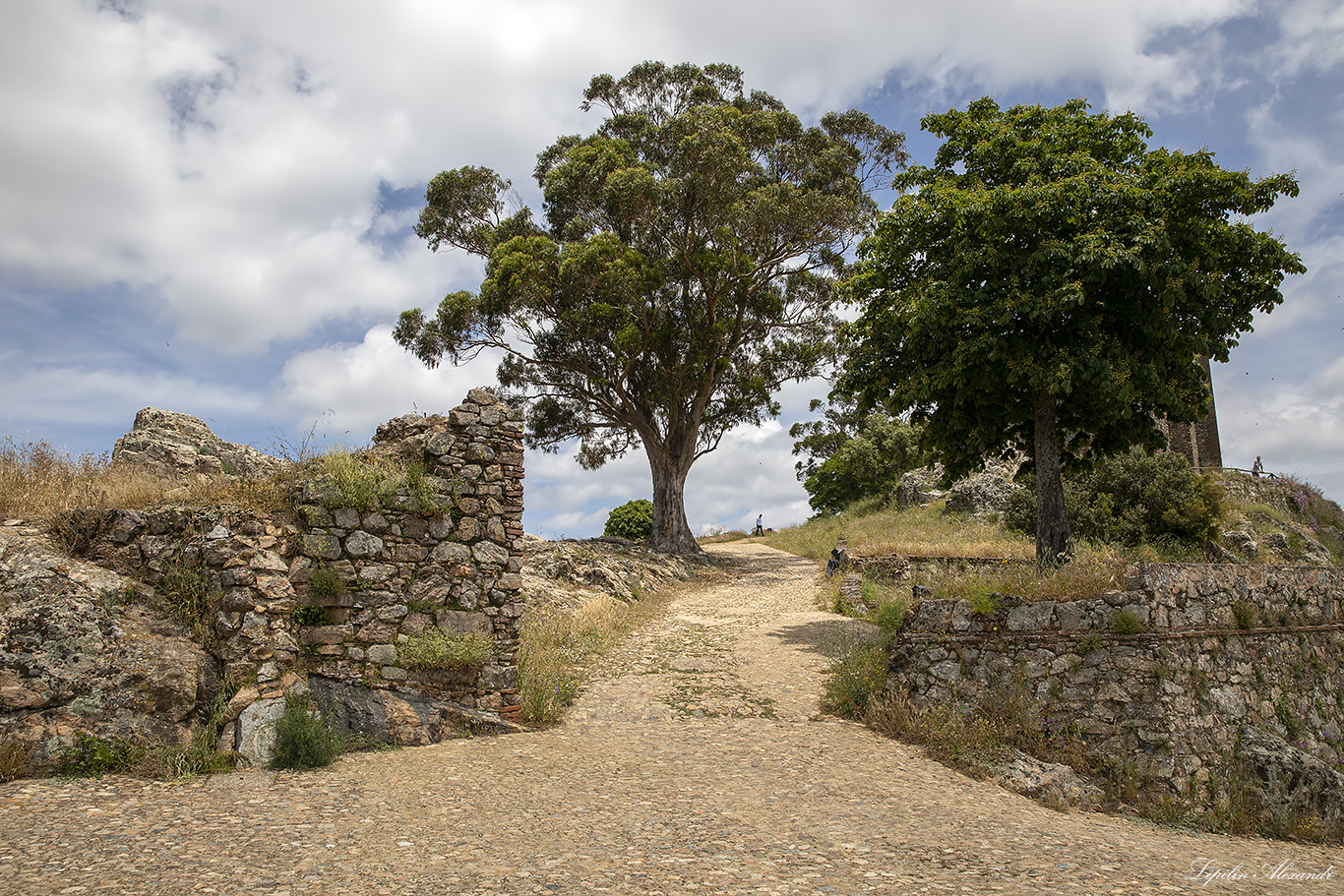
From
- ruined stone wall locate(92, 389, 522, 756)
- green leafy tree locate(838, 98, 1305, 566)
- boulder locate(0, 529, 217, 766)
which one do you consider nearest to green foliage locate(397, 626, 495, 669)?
ruined stone wall locate(92, 389, 522, 756)

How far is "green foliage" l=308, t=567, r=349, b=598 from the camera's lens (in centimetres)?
802

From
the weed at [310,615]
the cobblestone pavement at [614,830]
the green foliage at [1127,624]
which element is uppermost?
the weed at [310,615]

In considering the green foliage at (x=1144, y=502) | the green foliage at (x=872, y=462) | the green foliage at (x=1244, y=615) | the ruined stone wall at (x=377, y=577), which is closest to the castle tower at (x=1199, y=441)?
the green foliage at (x=872, y=462)

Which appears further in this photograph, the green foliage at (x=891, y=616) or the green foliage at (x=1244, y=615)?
the green foliage at (x=891, y=616)

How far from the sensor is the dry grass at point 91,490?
7.88 m

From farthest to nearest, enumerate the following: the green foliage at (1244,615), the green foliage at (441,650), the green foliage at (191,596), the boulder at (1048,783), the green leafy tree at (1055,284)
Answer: the green leafy tree at (1055,284) < the green foliage at (1244,615) < the green foliage at (441,650) < the boulder at (1048,783) < the green foliage at (191,596)

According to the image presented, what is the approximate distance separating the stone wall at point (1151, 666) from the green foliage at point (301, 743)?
655 cm

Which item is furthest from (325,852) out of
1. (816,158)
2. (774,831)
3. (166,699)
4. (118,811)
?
(816,158)

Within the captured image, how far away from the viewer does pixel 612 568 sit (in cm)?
1861

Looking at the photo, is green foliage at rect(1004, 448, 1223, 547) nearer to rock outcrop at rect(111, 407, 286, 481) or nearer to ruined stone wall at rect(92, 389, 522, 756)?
ruined stone wall at rect(92, 389, 522, 756)

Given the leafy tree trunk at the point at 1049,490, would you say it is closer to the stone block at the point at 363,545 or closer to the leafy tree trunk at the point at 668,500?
the stone block at the point at 363,545

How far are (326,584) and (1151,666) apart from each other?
30.2 ft

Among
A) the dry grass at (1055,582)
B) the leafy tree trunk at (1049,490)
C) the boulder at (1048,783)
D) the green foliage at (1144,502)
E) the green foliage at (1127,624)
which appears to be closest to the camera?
the boulder at (1048,783)

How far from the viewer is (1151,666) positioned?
850cm
